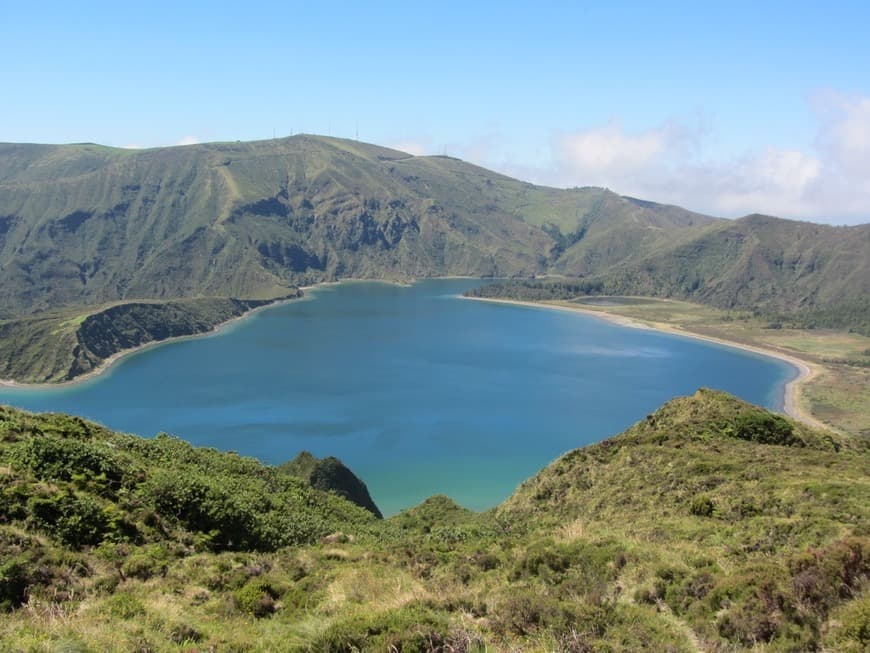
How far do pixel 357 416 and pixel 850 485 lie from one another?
7717 cm

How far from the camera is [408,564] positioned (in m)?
18.7

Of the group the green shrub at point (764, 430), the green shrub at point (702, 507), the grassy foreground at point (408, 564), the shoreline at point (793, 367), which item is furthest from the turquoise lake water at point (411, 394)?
the green shrub at point (702, 507)

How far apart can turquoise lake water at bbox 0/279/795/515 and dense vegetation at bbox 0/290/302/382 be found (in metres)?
6.74

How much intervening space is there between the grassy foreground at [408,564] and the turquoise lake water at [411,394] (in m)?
38.0

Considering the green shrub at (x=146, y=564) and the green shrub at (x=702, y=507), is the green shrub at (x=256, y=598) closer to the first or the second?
the green shrub at (x=146, y=564)

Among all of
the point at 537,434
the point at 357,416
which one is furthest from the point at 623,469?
the point at 357,416

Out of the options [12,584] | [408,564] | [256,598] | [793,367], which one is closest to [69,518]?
[12,584]

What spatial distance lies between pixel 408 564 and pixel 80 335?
143 meters

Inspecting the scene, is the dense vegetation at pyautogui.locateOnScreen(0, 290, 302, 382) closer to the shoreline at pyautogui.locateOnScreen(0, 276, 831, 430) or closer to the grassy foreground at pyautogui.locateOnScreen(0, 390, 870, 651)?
the shoreline at pyautogui.locateOnScreen(0, 276, 831, 430)

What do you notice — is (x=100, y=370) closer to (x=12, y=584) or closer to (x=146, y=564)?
(x=146, y=564)

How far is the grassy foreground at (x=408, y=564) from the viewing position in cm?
1073

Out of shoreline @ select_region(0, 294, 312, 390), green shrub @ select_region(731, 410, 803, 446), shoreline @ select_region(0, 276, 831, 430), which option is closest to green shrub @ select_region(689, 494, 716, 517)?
green shrub @ select_region(731, 410, 803, 446)

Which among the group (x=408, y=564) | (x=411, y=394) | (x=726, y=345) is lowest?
(x=411, y=394)

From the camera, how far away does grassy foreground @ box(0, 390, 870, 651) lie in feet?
35.2
